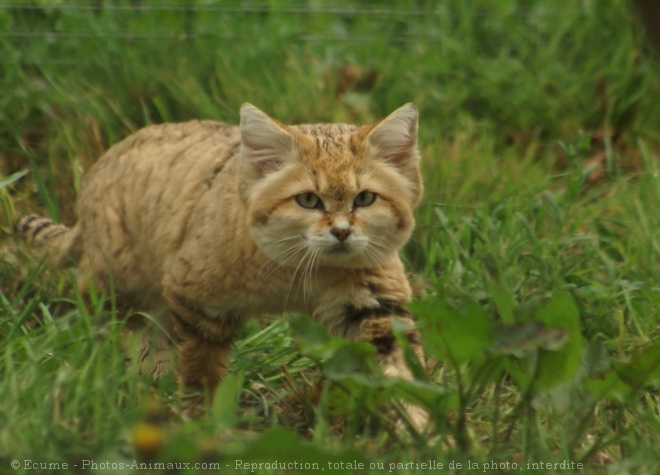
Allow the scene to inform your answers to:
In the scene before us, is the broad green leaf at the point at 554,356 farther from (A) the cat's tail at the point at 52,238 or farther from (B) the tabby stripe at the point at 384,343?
(A) the cat's tail at the point at 52,238

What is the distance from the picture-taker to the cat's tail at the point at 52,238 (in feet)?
14.4

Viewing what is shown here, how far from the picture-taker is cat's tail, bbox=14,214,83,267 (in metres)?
4.40

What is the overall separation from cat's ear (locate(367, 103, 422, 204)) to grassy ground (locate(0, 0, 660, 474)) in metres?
0.51

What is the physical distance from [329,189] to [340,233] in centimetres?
17

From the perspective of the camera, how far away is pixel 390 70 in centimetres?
579

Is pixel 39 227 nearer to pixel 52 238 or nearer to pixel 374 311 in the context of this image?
pixel 52 238

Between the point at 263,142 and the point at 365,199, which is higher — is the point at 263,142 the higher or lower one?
the higher one

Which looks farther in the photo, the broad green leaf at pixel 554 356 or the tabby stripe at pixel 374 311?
the tabby stripe at pixel 374 311

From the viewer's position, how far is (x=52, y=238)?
4.48 m

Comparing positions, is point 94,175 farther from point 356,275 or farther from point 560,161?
point 560,161

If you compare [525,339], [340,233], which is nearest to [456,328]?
[525,339]

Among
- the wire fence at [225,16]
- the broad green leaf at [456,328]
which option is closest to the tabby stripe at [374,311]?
the broad green leaf at [456,328]

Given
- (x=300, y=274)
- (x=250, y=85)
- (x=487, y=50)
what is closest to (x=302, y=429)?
(x=300, y=274)

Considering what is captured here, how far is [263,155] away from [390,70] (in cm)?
228
